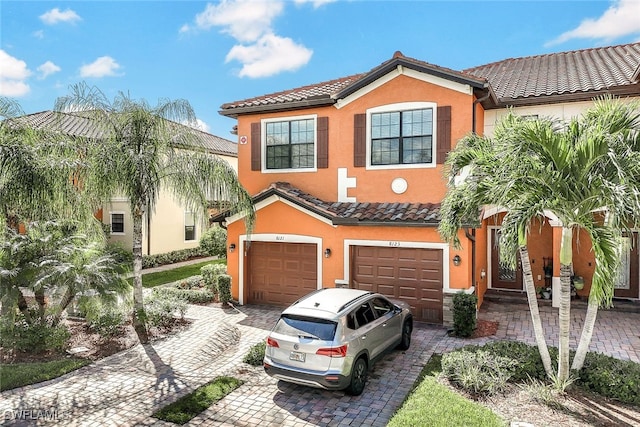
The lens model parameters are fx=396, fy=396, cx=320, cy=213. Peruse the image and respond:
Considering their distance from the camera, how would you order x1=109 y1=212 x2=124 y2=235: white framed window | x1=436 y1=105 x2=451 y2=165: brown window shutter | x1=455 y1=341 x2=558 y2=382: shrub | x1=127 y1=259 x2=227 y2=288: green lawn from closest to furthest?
1. x1=455 y1=341 x2=558 y2=382: shrub
2. x1=436 y1=105 x2=451 y2=165: brown window shutter
3. x1=127 y1=259 x2=227 y2=288: green lawn
4. x1=109 y1=212 x2=124 y2=235: white framed window

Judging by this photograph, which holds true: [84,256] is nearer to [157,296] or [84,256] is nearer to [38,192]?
[38,192]

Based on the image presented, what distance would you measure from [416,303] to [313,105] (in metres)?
7.83

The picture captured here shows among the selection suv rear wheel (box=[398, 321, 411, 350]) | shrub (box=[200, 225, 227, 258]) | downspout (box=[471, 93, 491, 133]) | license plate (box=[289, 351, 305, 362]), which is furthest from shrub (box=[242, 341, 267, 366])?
shrub (box=[200, 225, 227, 258])

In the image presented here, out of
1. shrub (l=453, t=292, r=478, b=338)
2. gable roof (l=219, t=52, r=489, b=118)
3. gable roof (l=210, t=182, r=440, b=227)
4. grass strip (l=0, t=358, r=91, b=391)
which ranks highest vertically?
gable roof (l=219, t=52, r=489, b=118)

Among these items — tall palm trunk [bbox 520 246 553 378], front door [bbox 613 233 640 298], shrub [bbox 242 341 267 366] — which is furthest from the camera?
front door [bbox 613 233 640 298]

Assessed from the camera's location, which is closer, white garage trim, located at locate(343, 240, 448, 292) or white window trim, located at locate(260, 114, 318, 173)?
white garage trim, located at locate(343, 240, 448, 292)

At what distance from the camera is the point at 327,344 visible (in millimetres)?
7445

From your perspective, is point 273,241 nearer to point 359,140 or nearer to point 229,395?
point 359,140

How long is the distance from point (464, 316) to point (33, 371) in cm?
1066

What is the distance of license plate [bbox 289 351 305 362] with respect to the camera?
7613mm

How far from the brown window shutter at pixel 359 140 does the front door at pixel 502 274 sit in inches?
260

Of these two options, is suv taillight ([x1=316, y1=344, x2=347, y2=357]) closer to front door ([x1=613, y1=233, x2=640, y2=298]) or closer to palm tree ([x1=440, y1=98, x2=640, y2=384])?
palm tree ([x1=440, y1=98, x2=640, y2=384])

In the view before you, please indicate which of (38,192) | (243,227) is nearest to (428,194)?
(243,227)

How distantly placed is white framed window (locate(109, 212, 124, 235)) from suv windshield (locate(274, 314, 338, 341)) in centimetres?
1917
